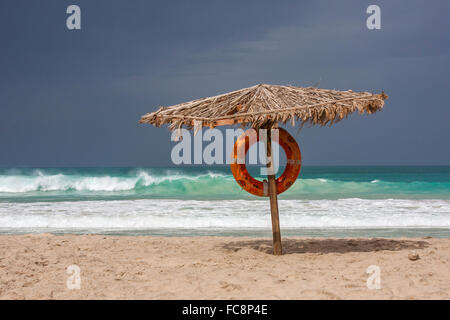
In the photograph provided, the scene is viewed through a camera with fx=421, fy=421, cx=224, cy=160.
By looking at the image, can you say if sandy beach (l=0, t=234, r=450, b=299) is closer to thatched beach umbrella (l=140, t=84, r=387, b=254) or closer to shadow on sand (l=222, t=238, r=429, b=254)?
shadow on sand (l=222, t=238, r=429, b=254)

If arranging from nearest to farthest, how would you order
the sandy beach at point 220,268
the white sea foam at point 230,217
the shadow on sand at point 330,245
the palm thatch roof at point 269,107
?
the sandy beach at point 220,268 < the palm thatch roof at point 269,107 < the shadow on sand at point 330,245 < the white sea foam at point 230,217

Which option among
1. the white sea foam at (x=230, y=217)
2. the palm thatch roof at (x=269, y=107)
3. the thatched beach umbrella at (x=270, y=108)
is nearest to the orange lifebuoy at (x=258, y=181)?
the thatched beach umbrella at (x=270, y=108)

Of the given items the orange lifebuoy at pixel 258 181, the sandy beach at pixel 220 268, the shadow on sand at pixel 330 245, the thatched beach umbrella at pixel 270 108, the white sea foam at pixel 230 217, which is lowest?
the white sea foam at pixel 230 217

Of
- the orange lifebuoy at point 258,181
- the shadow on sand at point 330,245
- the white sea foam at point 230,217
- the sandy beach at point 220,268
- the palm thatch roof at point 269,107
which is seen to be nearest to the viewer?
the sandy beach at point 220,268

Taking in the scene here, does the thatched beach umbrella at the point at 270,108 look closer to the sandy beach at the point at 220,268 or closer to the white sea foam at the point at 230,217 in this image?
the sandy beach at the point at 220,268

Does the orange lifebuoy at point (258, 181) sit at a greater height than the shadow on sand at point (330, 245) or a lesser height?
greater

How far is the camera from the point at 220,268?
16.1 feet

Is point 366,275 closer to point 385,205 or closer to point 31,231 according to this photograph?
point 31,231

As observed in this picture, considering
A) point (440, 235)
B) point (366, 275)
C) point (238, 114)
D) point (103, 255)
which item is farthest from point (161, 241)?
point (440, 235)

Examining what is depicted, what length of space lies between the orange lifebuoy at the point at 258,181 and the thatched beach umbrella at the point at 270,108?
0.18m

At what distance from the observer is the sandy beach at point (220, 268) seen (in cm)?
393

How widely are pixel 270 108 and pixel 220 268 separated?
6.43 ft

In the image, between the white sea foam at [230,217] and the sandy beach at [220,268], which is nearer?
the sandy beach at [220,268]
